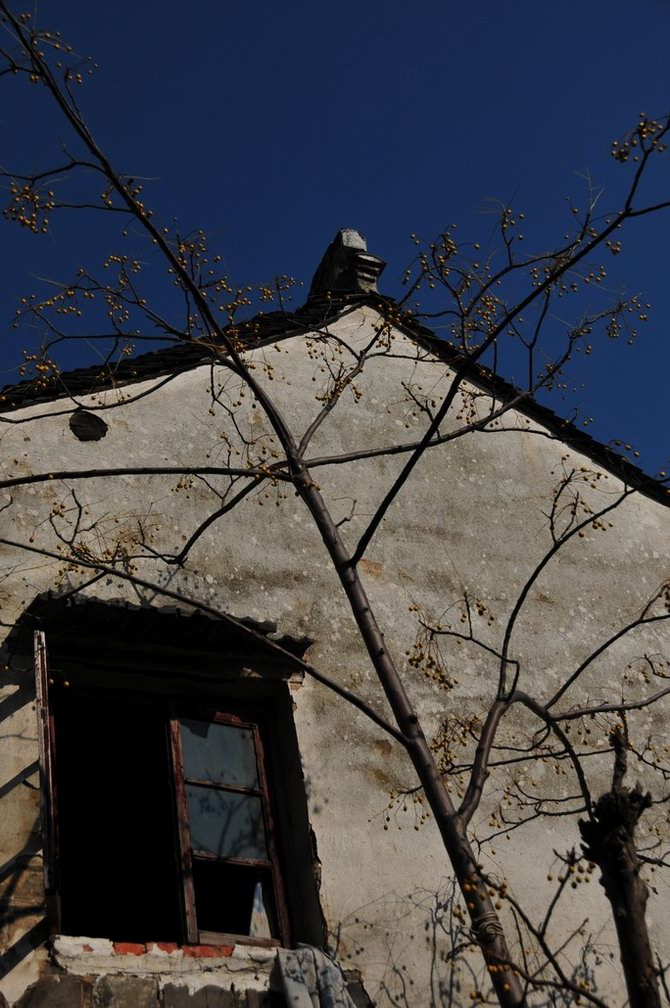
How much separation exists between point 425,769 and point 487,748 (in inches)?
13.3

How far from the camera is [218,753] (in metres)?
6.67

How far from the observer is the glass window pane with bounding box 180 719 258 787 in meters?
6.54

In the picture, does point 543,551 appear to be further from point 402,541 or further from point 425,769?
point 425,769

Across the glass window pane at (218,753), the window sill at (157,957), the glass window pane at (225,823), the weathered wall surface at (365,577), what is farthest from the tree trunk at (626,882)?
the glass window pane at (218,753)

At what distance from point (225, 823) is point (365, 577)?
1.86 m

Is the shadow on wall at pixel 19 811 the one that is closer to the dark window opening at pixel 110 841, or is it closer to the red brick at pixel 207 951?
the red brick at pixel 207 951

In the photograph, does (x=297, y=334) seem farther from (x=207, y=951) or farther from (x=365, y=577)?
(x=207, y=951)

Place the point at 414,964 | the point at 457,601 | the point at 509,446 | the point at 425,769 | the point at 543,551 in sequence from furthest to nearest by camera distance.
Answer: the point at 509,446
the point at 543,551
the point at 457,601
the point at 414,964
the point at 425,769

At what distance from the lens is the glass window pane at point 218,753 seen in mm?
6535

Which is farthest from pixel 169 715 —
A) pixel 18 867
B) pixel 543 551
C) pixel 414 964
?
pixel 543 551

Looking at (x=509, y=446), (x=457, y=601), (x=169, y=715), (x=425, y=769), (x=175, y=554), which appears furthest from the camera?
(x=509, y=446)

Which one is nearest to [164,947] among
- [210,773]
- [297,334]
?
[210,773]

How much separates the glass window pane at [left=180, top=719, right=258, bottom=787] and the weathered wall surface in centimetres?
33

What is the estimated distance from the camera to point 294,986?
5.65m
